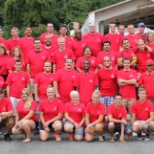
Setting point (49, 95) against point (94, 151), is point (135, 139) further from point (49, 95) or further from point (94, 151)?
point (49, 95)

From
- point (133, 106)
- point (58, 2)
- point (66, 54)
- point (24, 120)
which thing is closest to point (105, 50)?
point (66, 54)

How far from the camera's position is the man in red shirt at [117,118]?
34.5 feet

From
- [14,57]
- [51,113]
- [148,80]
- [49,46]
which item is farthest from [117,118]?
[14,57]

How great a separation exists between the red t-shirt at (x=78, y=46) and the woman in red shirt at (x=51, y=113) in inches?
83.8

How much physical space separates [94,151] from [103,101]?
2.15 metres

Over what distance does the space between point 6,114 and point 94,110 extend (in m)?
2.17

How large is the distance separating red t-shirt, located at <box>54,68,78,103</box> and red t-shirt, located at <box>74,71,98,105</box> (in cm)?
17

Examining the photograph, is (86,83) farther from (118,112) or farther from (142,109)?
(142,109)

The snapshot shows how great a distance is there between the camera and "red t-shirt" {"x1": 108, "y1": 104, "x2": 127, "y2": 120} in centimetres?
1064

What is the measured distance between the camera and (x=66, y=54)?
1209cm

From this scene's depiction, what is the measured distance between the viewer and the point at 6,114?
1082 cm

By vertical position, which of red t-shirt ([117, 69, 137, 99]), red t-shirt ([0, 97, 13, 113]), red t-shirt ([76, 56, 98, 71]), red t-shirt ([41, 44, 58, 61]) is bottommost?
red t-shirt ([0, 97, 13, 113])

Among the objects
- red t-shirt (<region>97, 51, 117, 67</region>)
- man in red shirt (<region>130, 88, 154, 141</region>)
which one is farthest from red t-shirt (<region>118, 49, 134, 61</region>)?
A: man in red shirt (<region>130, 88, 154, 141</region>)

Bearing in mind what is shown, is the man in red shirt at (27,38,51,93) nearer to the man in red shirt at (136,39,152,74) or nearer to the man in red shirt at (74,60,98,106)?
the man in red shirt at (74,60,98,106)
